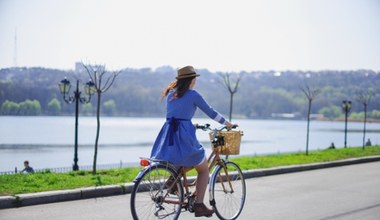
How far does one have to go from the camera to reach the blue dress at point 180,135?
225 inches

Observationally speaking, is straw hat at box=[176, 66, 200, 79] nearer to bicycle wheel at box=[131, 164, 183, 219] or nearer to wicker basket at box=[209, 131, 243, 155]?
wicker basket at box=[209, 131, 243, 155]

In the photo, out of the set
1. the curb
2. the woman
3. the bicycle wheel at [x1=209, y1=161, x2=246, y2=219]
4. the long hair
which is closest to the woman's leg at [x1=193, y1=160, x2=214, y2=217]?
the woman

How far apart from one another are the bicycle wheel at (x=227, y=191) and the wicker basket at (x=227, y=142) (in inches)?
11.1

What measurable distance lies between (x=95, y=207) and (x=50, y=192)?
0.87 m

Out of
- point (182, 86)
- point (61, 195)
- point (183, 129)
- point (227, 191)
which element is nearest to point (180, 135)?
point (183, 129)

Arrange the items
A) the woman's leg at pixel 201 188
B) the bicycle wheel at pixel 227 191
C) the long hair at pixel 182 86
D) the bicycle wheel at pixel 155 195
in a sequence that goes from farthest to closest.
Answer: the bicycle wheel at pixel 227 191, the woman's leg at pixel 201 188, the long hair at pixel 182 86, the bicycle wheel at pixel 155 195

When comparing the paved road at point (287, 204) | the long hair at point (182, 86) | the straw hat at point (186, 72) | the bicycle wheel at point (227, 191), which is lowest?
the paved road at point (287, 204)

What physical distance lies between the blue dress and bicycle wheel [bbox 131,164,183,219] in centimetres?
17

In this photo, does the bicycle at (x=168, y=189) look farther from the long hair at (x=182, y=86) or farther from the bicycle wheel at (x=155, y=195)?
the long hair at (x=182, y=86)

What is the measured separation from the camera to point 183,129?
5730 mm

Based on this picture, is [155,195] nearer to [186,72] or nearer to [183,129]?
[183,129]

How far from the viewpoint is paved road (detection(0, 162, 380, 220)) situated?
22.7ft

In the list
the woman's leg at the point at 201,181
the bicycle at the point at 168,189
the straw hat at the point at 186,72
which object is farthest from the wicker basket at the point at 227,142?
the straw hat at the point at 186,72

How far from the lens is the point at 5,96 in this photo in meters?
46.8
